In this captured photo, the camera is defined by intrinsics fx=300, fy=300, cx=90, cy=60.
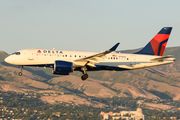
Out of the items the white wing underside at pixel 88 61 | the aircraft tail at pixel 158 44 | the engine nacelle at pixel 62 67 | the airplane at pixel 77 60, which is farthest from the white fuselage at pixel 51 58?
the aircraft tail at pixel 158 44

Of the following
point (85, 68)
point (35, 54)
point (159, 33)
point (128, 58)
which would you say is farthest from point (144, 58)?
point (35, 54)

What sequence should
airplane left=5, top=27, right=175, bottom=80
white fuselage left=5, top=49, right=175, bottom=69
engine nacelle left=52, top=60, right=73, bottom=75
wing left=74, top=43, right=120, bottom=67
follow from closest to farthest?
wing left=74, top=43, right=120, bottom=67 → engine nacelle left=52, top=60, right=73, bottom=75 → airplane left=5, top=27, right=175, bottom=80 → white fuselage left=5, top=49, right=175, bottom=69

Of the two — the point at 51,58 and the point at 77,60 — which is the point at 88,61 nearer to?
the point at 77,60

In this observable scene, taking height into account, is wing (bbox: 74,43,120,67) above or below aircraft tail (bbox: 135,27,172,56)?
below

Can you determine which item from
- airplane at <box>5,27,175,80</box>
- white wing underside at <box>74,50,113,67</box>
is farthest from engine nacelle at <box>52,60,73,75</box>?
white wing underside at <box>74,50,113,67</box>

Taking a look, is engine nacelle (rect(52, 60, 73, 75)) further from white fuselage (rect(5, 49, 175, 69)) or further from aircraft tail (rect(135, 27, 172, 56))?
aircraft tail (rect(135, 27, 172, 56))

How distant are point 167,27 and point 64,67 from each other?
23736 millimetres

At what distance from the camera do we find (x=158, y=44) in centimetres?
5834

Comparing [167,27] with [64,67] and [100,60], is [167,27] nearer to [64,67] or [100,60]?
[100,60]

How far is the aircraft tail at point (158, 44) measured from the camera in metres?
58.0

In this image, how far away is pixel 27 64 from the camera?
163 feet

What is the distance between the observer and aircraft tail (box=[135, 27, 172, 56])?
190 feet

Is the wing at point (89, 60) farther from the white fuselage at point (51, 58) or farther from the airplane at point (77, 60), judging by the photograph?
the white fuselage at point (51, 58)

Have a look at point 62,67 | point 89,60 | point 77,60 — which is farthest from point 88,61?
point 62,67
